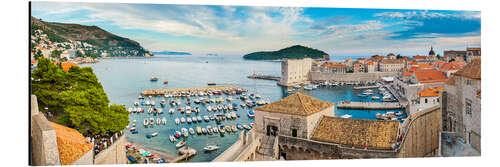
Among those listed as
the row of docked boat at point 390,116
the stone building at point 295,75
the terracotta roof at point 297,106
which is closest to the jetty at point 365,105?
the row of docked boat at point 390,116

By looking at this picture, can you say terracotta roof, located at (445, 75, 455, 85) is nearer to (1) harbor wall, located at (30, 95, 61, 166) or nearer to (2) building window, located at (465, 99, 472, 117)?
(2) building window, located at (465, 99, 472, 117)

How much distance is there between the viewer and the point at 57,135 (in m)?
5.70

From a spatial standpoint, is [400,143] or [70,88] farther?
[70,88]

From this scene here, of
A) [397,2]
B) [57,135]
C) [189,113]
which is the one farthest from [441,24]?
[189,113]

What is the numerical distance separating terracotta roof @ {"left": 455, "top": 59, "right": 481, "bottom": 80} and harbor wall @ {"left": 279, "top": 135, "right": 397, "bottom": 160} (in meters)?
2.30

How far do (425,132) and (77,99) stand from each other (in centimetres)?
795

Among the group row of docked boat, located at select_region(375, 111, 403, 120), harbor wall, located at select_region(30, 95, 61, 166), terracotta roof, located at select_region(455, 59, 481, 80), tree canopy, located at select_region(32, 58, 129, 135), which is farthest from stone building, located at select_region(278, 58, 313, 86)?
harbor wall, located at select_region(30, 95, 61, 166)

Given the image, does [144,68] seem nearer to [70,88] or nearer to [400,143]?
[70,88]

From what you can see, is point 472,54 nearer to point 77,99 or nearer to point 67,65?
point 77,99

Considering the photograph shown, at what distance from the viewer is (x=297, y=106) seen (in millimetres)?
7336

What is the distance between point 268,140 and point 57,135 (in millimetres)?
4118

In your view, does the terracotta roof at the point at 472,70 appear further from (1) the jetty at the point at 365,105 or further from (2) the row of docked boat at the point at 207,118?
(2) the row of docked boat at the point at 207,118

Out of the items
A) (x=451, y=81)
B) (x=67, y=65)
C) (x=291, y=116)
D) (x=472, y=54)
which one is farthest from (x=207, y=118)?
(x=472, y=54)

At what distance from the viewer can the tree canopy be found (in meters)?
6.88
